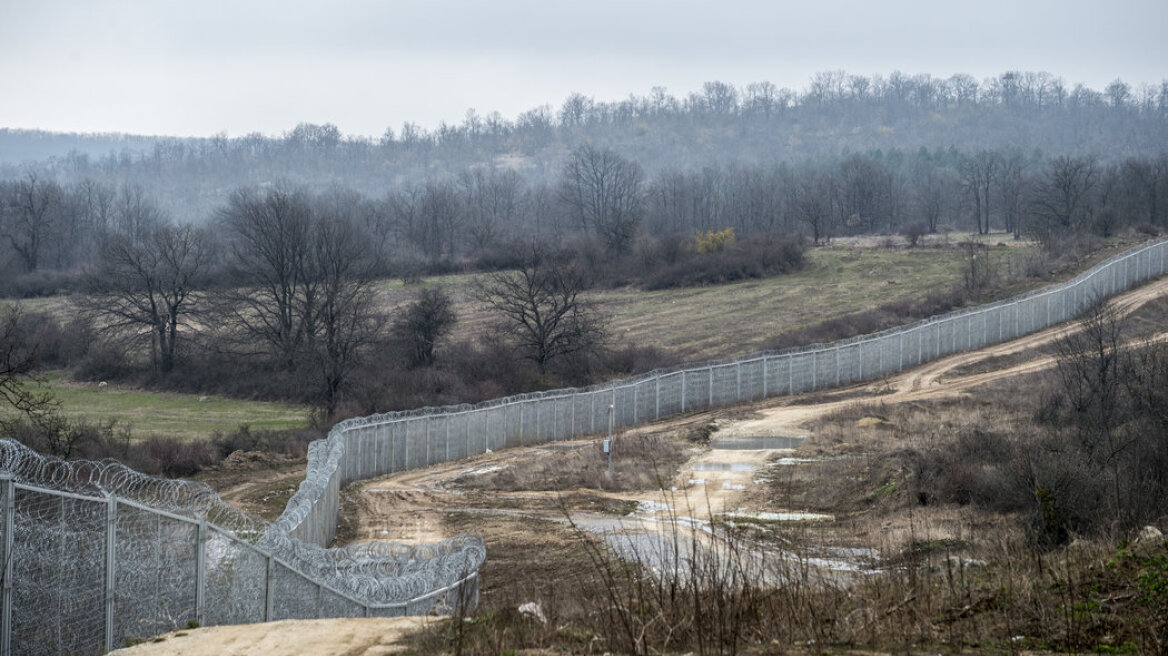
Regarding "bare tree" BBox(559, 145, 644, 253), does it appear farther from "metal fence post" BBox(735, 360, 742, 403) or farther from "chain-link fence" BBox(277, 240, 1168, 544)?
"metal fence post" BBox(735, 360, 742, 403)

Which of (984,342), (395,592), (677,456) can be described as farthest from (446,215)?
(395,592)

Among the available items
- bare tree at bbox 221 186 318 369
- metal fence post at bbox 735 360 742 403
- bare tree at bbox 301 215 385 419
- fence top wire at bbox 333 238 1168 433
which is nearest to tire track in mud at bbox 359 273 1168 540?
metal fence post at bbox 735 360 742 403

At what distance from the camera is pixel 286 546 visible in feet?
46.6

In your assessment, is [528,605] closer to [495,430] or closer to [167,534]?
[167,534]

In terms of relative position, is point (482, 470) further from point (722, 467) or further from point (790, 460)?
point (790, 460)

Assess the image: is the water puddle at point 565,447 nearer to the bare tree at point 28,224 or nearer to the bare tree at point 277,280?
the bare tree at point 277,280

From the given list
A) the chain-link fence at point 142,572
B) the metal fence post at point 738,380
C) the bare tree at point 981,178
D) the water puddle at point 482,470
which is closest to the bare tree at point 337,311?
the water puddle at point 482,470

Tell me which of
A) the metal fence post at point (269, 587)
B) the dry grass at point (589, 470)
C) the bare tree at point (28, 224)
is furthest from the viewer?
the bare tree at point (28, 224)

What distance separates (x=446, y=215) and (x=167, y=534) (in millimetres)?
131181

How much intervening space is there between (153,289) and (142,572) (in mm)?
67697

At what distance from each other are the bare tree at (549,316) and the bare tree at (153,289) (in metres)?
25.5

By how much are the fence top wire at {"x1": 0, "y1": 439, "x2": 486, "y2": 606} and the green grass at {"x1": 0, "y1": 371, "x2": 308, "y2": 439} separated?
33.9 m

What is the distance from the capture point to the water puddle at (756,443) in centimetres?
3962

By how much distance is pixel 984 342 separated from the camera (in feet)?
186
